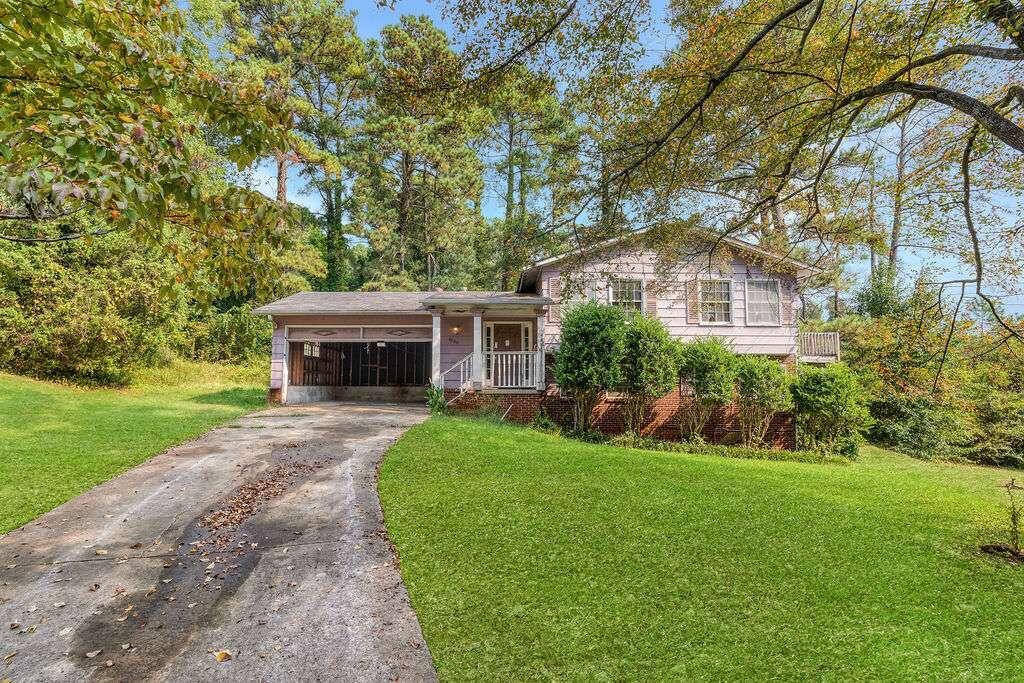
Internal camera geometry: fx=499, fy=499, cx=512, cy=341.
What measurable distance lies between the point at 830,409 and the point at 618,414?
16.1 ft

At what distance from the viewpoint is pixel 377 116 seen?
26.3m

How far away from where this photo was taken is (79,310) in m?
13.8

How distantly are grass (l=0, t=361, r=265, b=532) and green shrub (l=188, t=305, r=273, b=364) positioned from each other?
15.8 ft

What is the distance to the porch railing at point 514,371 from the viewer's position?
42.0 feet

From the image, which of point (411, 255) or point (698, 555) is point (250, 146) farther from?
point (411, 255)

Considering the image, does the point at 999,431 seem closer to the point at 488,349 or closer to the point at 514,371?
the point at 514,371

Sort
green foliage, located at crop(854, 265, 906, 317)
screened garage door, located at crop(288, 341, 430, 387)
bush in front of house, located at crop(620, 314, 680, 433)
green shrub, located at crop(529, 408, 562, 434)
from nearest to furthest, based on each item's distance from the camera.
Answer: bush in front of house, located at crop(620, 314, 680, 433), green shrub, located at crop(529, 408, 562, 434), screened garage door, located at crop(288, 341, 430, 387), green foliage, located at crop(854, 265, 906, 317)

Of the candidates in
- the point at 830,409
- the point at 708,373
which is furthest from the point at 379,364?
the point at 830,409

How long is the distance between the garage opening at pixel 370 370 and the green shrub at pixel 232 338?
5.11 metres

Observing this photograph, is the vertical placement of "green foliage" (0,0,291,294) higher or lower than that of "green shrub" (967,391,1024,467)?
higher

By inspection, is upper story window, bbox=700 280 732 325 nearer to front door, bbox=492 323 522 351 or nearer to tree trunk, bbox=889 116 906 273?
front door, bbox=492 323 522 351

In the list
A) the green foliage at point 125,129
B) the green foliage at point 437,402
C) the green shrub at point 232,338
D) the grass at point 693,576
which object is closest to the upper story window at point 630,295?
the green foliage at point 437,402

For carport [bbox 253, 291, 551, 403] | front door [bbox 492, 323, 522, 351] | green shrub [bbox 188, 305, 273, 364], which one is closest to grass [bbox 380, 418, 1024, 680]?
carport [bbox 253, 291, 551, 403]

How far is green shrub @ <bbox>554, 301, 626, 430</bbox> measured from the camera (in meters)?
11.0
